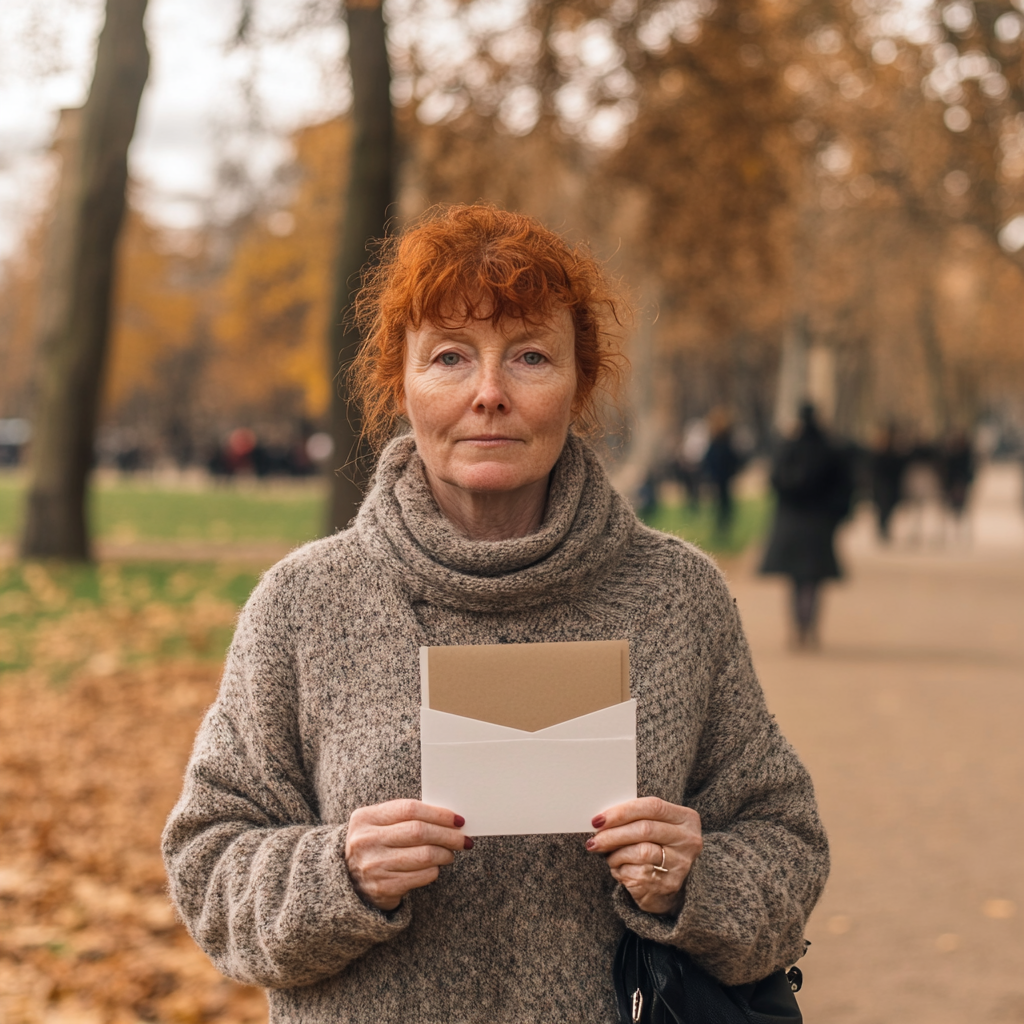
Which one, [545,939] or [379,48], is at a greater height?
[379,48]

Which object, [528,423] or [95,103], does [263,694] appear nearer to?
[528,423]

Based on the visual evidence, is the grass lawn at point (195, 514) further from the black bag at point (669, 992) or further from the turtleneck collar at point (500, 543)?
the black bag at point (669, 992)

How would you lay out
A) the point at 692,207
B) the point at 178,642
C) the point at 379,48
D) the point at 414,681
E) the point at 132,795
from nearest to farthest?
the point at 414,681, the point at 132,795, the point at 379,48, the point at 178,642, the point at 692,207

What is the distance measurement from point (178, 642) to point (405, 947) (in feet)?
32.0

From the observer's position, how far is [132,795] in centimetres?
725

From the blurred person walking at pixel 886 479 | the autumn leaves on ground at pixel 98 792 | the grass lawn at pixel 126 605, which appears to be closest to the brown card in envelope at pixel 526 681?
the autumn leaves on ground at pixel 98 792

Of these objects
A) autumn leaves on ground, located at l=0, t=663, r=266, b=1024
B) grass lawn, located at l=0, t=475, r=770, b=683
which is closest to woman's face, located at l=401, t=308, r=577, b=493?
grass lawn, located at l=0, t=475, r=770, b=683

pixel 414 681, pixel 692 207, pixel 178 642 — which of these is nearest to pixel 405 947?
pixel 414 681

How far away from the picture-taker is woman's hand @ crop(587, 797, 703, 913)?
2057 millimetres

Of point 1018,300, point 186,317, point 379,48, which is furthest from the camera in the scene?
point 186,317

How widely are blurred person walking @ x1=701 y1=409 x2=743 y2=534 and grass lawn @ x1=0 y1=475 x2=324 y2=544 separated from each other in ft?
21.8

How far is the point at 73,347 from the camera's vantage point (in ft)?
51.8

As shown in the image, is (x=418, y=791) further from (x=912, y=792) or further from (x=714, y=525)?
(x=714, y=525)

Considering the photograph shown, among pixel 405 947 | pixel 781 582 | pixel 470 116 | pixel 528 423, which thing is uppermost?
pixel 470 116
